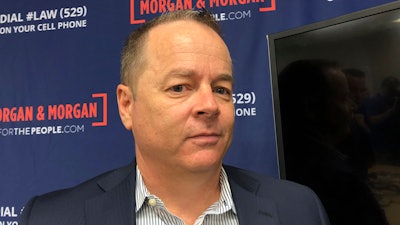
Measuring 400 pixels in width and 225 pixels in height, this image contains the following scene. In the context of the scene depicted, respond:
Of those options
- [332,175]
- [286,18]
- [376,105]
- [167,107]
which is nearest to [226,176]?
[167,107]

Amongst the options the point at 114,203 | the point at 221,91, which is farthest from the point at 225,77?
the point at 114,203

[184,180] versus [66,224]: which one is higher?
[184,180]

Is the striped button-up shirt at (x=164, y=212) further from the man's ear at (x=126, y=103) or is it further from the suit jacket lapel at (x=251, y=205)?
the man's ear at (x=126, y=103)


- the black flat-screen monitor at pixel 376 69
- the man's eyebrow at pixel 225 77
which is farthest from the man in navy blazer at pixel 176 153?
the black flat-screen monitor at pixel 376 69

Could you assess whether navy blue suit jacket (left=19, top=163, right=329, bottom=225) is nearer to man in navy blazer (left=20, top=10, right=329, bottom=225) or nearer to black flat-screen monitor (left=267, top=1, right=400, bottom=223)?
man in navy blazer (left=20, top=10, right=329, bottom=225)

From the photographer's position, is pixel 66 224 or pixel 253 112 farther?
pixel 253 112

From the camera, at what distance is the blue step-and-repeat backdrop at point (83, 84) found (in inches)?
69.6

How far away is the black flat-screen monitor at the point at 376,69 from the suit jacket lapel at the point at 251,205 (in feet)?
1.34

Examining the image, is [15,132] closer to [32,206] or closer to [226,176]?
[32,206]

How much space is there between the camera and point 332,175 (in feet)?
4.53

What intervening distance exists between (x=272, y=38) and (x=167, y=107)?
27.9 inches

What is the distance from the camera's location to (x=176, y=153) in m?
1.00

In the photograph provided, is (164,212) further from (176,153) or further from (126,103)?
(126,103)

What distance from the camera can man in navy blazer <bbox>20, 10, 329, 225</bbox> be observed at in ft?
3.26
